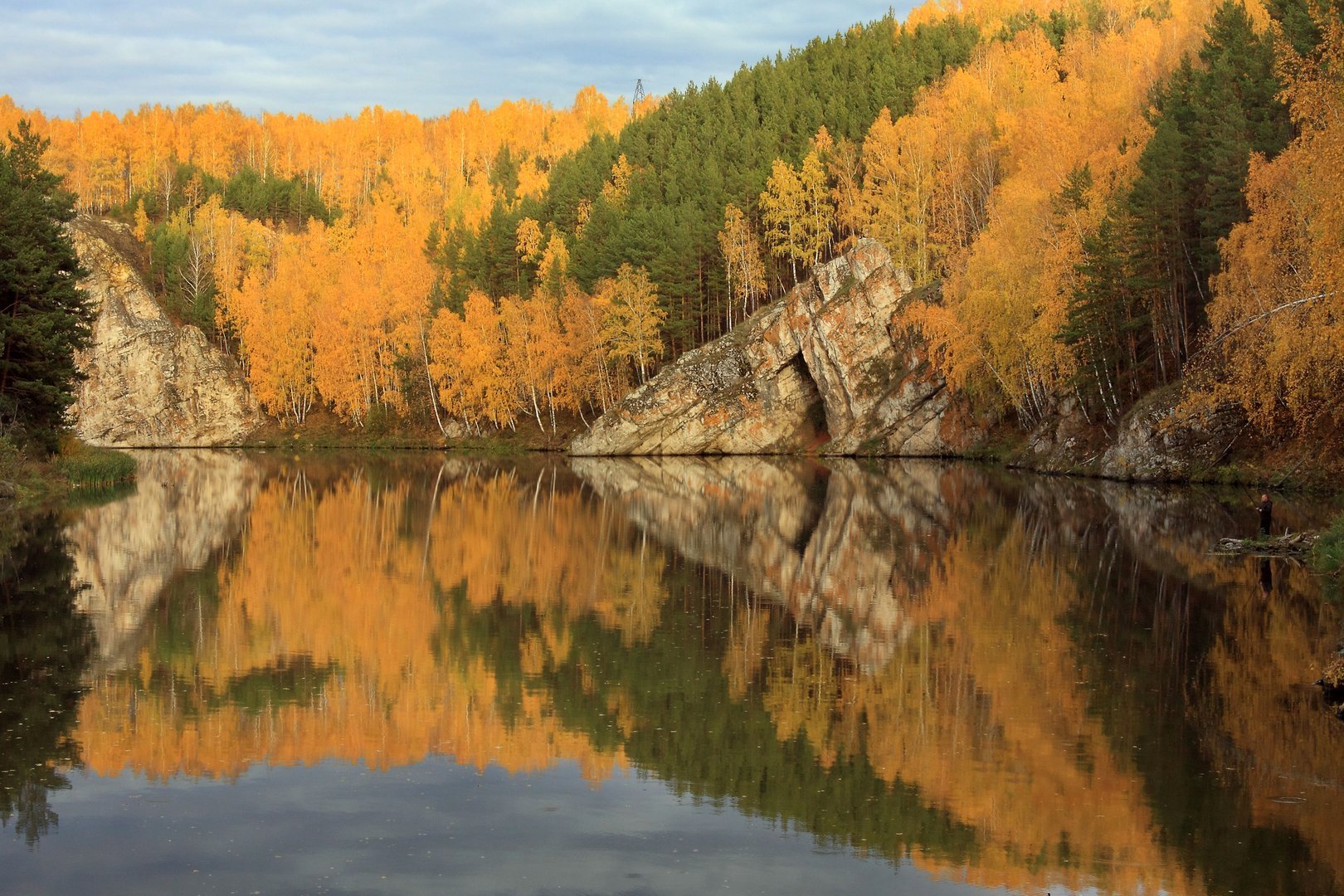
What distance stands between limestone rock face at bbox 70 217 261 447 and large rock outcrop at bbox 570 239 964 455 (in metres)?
43.9

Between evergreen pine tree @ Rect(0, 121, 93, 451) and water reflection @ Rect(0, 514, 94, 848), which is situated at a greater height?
evergreen pine tree @ Rect(0, 121, 93, 451)

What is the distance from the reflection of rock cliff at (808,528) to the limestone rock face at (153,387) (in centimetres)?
5614

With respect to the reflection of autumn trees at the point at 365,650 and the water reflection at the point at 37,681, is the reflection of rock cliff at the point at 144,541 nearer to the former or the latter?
the water reflection at the point at 37,681

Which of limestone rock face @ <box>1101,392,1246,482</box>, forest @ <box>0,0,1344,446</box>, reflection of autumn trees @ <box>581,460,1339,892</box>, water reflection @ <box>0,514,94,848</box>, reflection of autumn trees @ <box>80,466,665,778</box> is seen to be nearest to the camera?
reflection of autumn trees @ <box>581,460,1339,892</box>

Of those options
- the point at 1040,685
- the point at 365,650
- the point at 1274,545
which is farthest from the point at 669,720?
the point at 1274,545

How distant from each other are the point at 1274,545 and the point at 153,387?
10290 centimetres

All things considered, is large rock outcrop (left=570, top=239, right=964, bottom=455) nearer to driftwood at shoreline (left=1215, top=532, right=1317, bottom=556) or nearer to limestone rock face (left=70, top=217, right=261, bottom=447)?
limestone rock face (left=70, top=217, right=261, bottom=447)

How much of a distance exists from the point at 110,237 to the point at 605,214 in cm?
Result: 5506

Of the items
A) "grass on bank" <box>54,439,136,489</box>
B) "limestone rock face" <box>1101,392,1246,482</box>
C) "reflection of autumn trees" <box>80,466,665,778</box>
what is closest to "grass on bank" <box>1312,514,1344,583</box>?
"reflection of autumn trees" <box>80,466,665,778</box>

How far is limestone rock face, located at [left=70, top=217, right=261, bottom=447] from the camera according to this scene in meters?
112

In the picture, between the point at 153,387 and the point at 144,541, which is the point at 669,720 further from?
the point at 153,387

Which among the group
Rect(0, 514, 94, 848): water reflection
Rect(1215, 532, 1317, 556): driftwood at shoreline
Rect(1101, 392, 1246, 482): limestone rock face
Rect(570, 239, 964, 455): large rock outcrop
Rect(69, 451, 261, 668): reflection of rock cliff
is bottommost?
Rect(0, 514, 94, 848): water reflection

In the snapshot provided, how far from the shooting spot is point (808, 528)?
3766 centimetres

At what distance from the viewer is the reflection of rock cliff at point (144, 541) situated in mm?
23375
